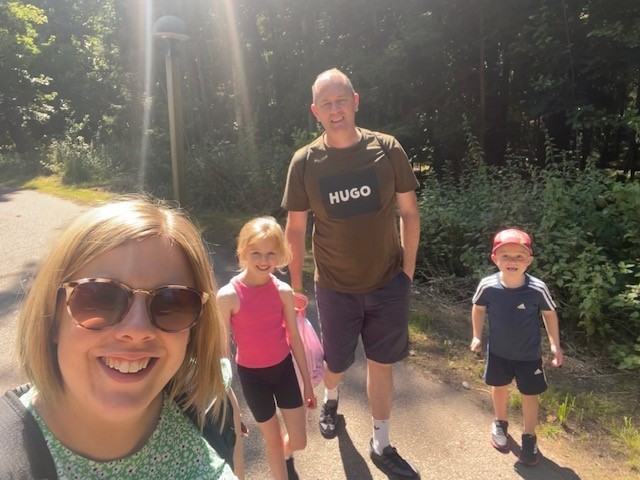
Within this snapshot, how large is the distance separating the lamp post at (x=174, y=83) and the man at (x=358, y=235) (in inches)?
177

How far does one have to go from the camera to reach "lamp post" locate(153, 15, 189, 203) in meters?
6.21

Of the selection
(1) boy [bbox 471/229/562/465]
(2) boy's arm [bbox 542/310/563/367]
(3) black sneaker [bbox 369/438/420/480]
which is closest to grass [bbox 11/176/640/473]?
(1) boy [bbox 471/229/562/465]

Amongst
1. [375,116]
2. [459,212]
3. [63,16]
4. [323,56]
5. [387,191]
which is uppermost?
[63,16]

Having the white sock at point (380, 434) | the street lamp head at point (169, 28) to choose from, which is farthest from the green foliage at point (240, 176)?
the white sock at point (380, 434)

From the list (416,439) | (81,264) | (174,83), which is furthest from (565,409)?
(174,83)

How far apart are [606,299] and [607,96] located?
19.1 feet

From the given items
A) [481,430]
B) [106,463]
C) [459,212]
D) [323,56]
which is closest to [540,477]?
[481,430]

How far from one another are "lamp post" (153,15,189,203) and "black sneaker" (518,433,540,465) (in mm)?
6194

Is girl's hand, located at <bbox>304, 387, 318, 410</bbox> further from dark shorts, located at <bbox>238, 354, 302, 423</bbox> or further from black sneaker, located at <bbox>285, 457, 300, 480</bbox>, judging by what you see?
black sneaker, located at <bbox>285, 457, 300, 480</bbox>

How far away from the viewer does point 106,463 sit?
1.06 meters

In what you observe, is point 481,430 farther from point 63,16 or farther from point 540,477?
point 63,16

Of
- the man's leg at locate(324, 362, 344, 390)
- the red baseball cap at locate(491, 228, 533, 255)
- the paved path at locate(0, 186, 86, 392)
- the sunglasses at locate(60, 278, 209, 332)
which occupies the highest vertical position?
the sunglasses at locate(60, 278, 209, 332)

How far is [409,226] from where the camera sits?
2.72 meters

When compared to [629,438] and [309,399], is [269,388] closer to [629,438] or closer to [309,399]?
[309,399]
